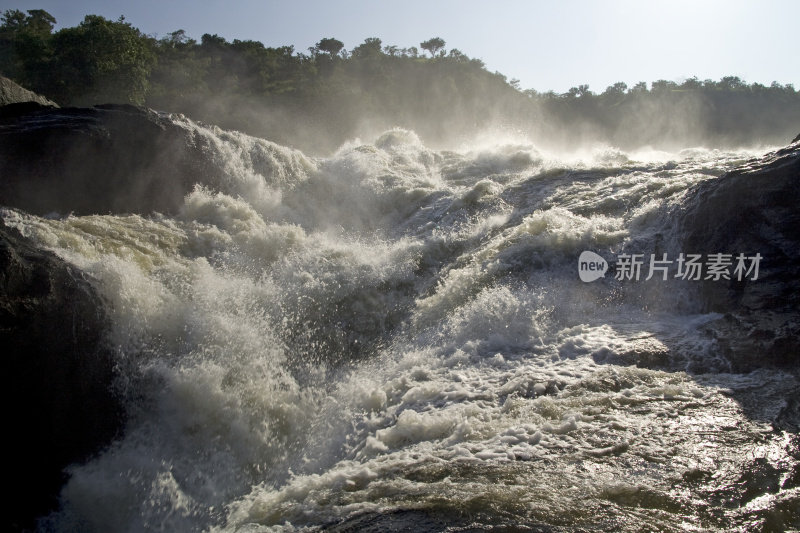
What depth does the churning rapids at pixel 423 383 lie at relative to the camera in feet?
11.6

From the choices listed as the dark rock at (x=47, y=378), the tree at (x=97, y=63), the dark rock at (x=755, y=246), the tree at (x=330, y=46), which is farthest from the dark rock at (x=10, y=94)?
the tree at (x=330, y=46)

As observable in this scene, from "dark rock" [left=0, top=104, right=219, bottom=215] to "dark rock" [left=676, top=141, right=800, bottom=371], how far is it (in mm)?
8835

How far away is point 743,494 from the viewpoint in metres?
3.37

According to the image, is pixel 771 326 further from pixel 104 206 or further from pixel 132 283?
pixel 104 206

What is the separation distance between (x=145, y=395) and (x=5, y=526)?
4.56 ft

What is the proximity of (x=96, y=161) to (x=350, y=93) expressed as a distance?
25412 millimetres

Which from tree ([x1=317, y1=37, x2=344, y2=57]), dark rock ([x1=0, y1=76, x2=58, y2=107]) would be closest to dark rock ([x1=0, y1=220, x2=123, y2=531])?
dark rock ([x1=0, y1=76, x2=58, y2=107])

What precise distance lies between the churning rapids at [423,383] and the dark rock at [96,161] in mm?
744

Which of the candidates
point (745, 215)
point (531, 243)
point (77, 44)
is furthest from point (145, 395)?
point (77, 44)

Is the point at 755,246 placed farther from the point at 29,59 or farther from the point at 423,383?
the point at 29,59

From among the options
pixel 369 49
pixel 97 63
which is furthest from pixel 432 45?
pixel 97 63

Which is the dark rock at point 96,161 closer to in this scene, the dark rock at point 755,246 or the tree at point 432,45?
the dark rock at point 755,246

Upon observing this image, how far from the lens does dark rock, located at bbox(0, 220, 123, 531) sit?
4.30 metres

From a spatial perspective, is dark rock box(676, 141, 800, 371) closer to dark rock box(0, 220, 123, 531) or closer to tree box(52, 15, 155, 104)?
dark rock box(0, 220, 123, 531)
